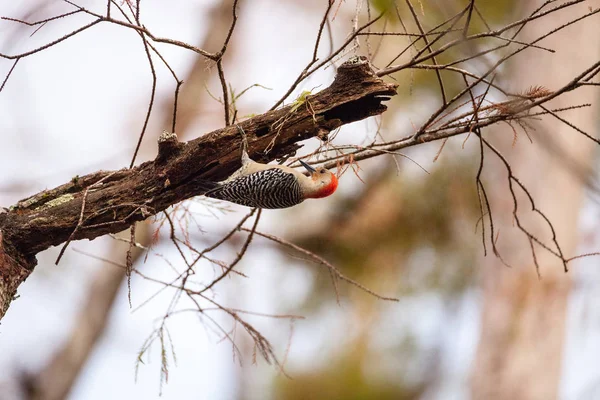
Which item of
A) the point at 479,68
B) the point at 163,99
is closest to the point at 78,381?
the point at 163,99

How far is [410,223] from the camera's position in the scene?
700 centimetres

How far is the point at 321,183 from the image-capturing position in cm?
249

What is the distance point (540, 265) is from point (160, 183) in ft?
13.3

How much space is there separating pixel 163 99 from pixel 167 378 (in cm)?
450

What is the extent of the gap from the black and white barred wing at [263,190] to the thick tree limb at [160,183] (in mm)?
141

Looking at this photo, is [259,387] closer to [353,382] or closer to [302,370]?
[302,370]

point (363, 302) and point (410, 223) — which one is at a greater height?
point (410, 223)

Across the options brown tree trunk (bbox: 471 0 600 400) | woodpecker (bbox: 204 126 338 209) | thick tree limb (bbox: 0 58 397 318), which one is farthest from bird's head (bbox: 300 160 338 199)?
brown tree trunk (bbox: 471 0 600 400)

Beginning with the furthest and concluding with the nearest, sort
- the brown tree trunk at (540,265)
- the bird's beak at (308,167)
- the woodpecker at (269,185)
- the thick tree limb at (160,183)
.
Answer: the brown tree trunk at (540,265), the bird's beak at (308,167), the woodpecker at (269,185), the thick tree limb at (160,183)

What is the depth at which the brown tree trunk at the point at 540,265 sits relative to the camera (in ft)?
16.8

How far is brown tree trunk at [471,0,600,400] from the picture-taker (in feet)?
16.8

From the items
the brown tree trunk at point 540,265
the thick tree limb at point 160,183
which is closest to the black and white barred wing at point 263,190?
the thick tree limb at point 160,183

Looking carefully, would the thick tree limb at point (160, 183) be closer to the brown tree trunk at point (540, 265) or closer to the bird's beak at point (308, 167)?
the bird's beak at point (308, 167)

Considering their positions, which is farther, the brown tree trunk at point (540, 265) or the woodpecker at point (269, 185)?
the brown tree trunk at point (540, 265)
